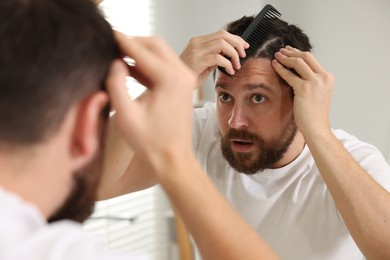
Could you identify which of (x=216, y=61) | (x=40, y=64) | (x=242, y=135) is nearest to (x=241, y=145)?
(x=242, y=135)

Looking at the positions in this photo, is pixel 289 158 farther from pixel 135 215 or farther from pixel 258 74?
pixel 135 215

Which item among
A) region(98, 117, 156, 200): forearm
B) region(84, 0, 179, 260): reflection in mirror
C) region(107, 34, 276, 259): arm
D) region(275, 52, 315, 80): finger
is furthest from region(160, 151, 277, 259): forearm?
region(84, 0, 179, 260): reflection in mirror

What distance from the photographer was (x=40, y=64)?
0.40 m

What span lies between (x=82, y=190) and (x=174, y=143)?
12cm

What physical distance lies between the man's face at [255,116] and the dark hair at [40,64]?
2.04ft

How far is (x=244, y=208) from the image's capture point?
1.09 meters

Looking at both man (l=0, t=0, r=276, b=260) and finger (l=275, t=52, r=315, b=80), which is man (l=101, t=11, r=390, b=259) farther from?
man (l=0, t=0, r=276, b=260)

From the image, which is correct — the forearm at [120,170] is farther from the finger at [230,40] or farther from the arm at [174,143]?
the arm at [174,143]

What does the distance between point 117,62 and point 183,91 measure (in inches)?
3.3

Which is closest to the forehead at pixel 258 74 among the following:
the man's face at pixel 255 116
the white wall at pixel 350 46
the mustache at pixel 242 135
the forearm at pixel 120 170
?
the man's face at pixel 255 116

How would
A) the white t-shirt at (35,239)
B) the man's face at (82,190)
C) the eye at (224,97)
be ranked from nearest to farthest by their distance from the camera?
the white t-shirt at (35,239), the man's face at (82,190), the eye at (224,97)

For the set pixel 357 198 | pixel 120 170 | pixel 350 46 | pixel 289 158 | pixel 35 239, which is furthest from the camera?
pixel 350 46

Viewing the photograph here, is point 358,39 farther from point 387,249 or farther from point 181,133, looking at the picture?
point 181,133

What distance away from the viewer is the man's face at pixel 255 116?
1017 millimetres
